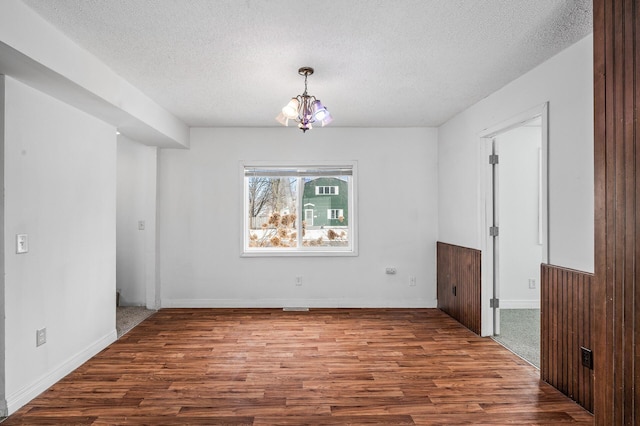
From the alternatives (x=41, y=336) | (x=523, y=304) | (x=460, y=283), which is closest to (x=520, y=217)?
(x=523, y=304)

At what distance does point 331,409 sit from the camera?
95.0 inches

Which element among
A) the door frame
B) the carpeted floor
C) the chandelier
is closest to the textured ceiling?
the chandelier

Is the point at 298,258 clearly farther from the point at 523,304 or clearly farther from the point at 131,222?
the point at 523,304

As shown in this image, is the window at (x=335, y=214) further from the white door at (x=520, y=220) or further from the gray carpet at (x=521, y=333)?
the gray carpet at (x=521, y=333)

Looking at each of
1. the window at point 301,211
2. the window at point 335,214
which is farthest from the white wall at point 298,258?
the window at point 335,214

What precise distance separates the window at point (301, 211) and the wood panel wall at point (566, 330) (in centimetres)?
269

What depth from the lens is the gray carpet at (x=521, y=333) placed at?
3381mm

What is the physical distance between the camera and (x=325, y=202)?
5.20 meters

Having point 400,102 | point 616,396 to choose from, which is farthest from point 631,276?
point 400,102

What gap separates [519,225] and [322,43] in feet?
12.5

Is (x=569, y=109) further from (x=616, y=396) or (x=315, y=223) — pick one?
(x=315, y=223)

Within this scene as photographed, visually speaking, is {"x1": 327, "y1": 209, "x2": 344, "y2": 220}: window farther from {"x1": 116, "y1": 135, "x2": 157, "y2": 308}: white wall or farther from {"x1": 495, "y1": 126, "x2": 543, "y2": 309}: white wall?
Result: {"x1": 116, "y1": 135, "x2": 157, "y2": 308}: white wall

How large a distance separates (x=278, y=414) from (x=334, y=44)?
2506 millimetres

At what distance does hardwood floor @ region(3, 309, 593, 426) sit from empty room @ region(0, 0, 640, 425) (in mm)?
23
